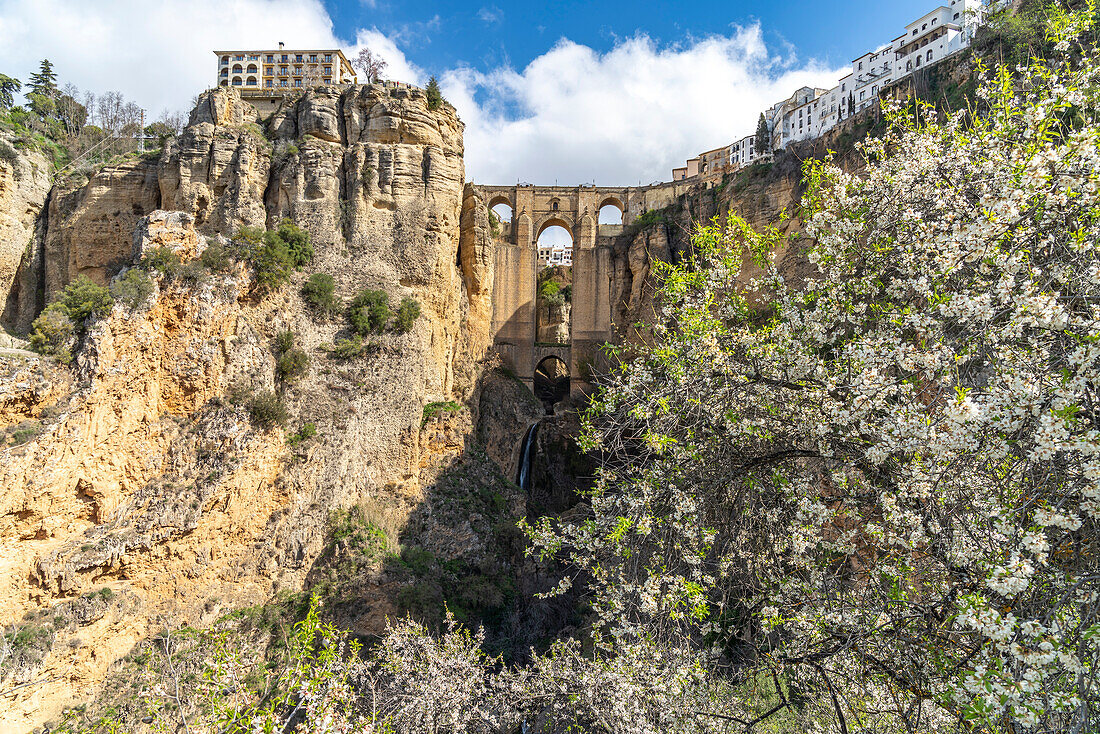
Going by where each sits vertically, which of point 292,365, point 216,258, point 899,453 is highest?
point 216,258

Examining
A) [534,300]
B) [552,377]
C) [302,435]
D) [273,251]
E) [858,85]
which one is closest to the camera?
[302,435]

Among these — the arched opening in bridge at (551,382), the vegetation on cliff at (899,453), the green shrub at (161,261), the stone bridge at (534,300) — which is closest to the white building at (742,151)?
the stone bridge at (534,300)

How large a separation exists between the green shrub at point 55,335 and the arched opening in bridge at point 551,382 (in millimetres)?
17633

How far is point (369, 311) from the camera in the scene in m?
16.4

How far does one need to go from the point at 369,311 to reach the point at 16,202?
1133cm

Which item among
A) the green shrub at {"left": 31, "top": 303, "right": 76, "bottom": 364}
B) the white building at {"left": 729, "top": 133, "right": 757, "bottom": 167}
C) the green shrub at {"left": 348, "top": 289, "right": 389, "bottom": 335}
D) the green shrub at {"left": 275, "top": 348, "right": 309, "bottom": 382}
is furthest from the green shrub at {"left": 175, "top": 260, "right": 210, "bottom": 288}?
the white building at {"left": 729, "top": 133, "right": 757, "bottom": 167}

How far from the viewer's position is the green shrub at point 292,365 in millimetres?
14758

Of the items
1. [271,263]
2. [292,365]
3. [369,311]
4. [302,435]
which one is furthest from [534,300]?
[302,435]

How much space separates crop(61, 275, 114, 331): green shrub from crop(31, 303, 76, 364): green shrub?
20cm

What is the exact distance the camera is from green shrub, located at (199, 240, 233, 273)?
14.0 metres

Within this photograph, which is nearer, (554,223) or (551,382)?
(551,382)

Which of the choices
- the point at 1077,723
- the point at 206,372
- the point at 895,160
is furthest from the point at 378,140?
the point at 1077,723

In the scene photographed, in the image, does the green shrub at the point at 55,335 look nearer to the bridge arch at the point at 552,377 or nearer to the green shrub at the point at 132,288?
the green shrub at the point at 132,288

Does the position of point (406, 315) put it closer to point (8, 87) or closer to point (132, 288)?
point (132, 288)
